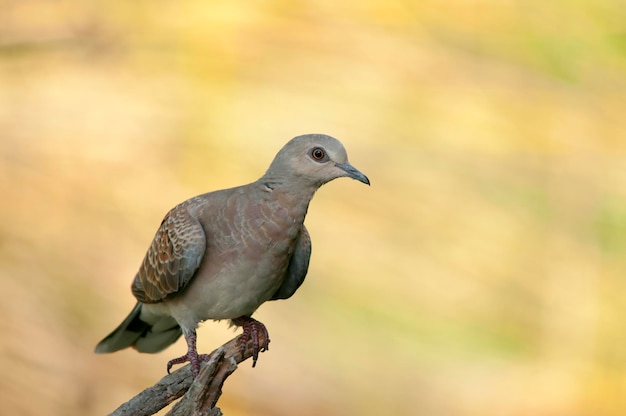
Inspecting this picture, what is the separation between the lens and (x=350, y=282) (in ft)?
17.6

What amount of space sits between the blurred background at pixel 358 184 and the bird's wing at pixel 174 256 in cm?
188

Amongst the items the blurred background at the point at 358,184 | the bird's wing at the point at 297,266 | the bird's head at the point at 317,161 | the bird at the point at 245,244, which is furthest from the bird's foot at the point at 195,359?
the blurred background at the point at 358,184

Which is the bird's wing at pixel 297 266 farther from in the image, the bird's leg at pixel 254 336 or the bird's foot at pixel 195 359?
the bird's foot at pixel 195 359

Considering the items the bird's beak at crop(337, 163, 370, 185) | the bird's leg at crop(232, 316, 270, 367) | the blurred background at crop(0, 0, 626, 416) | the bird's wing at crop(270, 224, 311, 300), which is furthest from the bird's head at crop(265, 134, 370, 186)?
the blurred background at crop(0, 0, 626, 416)

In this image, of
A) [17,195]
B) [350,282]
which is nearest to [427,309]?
[350,282]

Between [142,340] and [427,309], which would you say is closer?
[142,340]

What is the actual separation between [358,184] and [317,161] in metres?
2.41

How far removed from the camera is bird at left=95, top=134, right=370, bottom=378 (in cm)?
302

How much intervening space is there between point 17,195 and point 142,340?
1.92 m

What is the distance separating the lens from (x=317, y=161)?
2988 mm

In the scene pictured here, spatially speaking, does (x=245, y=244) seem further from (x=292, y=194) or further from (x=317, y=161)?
(x=317, y=161)

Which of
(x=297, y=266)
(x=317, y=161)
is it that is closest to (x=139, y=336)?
(x=297, y=266)

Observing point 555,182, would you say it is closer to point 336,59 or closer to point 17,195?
point 336,59

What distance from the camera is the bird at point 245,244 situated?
3.02 metres
